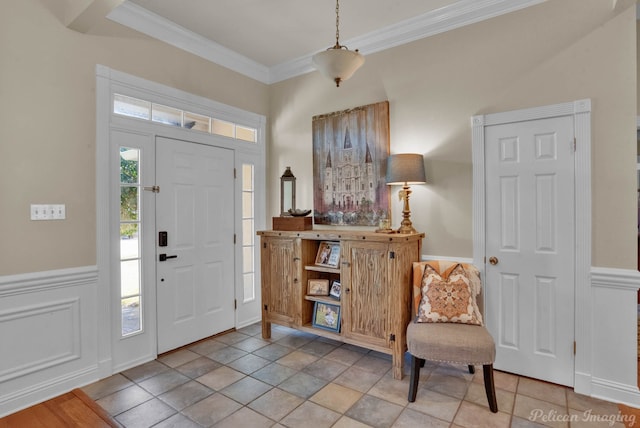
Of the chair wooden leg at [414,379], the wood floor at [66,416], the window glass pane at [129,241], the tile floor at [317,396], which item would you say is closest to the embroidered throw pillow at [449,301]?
the chair wooden leg at [414,379]

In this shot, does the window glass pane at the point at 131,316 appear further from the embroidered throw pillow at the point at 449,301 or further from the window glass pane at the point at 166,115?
the embroidered throw pillow at the point at 449,301

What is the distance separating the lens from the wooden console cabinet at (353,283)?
2715mm

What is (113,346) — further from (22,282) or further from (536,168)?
(536,168)

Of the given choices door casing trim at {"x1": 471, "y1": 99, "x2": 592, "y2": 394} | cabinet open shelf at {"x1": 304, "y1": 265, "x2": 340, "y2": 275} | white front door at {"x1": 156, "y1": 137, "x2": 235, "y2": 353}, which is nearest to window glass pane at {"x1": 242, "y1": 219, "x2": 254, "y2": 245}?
white front door at {"x1": 156, "y1": 137, "x2": 235, "y2": 353}

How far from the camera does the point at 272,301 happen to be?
3.49m

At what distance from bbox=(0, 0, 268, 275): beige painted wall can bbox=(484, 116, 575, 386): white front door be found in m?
3.13

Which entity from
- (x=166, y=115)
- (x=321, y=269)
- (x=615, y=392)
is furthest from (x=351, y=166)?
(x=615, y=392)

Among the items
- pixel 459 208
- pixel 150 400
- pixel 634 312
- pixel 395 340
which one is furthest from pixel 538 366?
pixel 150 400

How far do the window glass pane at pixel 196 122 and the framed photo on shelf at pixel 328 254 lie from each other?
1.67 meters

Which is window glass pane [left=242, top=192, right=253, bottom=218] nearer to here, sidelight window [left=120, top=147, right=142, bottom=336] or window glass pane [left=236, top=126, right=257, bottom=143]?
window glass pane [left=236, top=126, right=257, bottom=143]

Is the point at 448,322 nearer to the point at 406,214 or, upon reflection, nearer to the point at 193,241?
the point at 406,214

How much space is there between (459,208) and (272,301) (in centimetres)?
198

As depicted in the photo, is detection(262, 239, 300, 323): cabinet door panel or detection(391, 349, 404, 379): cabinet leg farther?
detection(262, 239, 300, 323): cabinet door panel

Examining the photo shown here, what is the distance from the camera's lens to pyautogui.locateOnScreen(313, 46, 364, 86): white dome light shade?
2.08m
